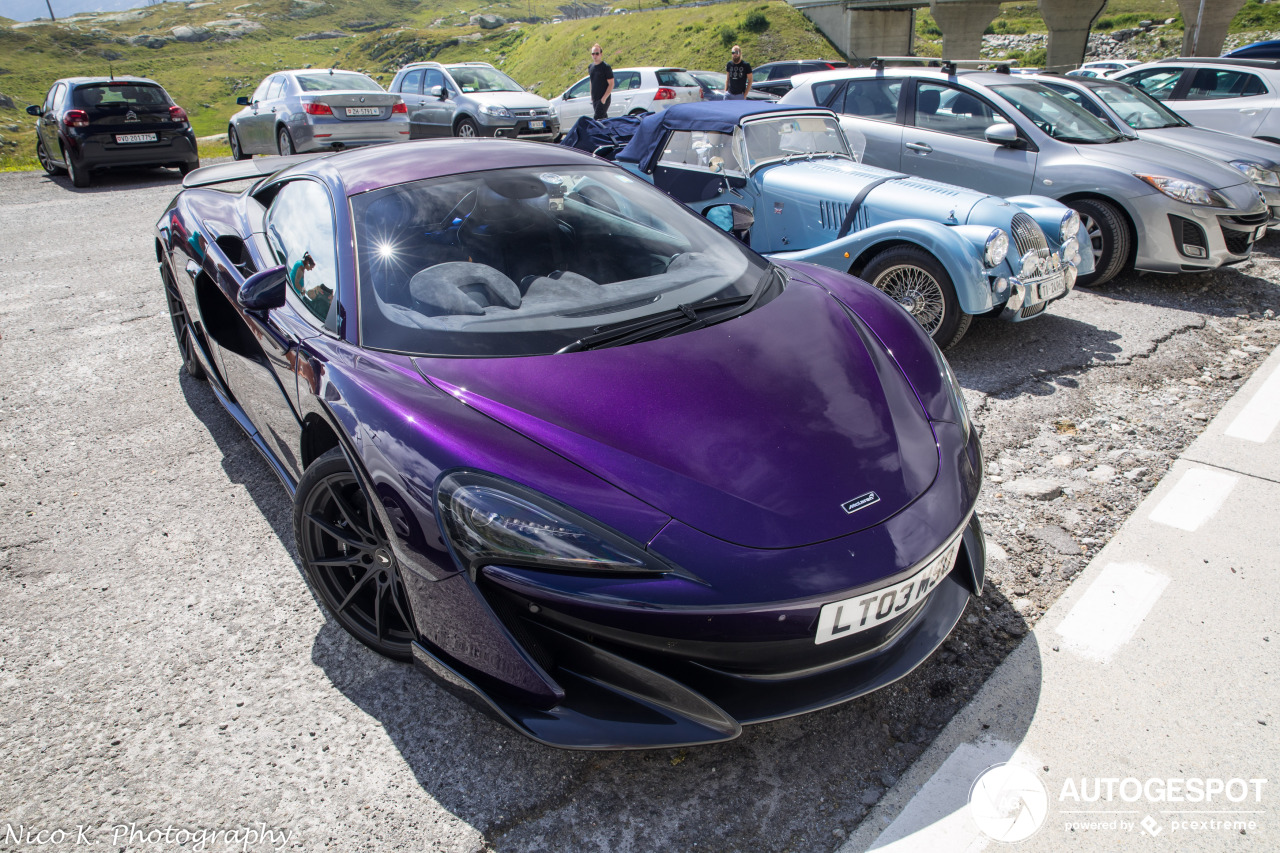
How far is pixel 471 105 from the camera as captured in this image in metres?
12.6

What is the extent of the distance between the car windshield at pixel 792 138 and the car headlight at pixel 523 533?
4.00 metres

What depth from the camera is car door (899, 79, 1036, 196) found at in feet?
19.6

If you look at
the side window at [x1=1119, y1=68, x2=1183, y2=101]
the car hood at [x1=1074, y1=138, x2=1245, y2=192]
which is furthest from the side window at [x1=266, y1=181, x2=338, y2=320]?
the side window at [x1=1119, y1=68, x2=1183, y2=101]

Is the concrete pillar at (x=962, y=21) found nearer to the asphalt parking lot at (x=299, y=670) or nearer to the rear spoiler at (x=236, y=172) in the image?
the asphalt parking lot at (x=299, y=670)

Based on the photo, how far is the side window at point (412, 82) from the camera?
44.9ft

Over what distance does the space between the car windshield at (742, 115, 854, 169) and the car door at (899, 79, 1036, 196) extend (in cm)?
119

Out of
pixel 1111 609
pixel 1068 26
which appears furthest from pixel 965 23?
pixel 1111 609

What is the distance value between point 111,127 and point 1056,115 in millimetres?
11666

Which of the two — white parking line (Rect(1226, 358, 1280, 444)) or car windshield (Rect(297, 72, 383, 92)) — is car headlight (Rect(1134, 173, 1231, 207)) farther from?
car windshield (Rect(297, 72, 383, 92))

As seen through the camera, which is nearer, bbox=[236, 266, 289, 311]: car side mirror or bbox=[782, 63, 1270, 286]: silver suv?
bbox=[236, 266, 289, 311]: car side mirror

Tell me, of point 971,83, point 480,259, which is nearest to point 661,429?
point 480,259

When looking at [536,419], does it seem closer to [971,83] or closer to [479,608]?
[479,608]

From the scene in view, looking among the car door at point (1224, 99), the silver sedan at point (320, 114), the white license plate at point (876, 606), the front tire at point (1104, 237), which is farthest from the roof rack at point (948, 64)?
the silver sedan at point (320, 114)

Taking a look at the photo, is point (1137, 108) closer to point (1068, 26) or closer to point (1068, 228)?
point (1068, 228)
